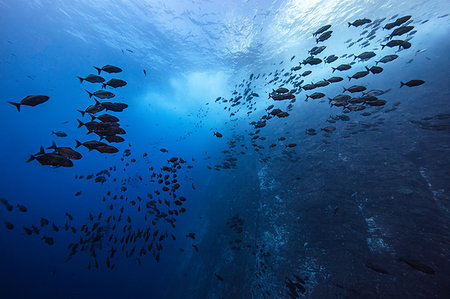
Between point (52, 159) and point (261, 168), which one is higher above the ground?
point (52, 159)

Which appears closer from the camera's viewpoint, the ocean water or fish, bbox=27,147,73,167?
fish, bbox=27,147,73,167

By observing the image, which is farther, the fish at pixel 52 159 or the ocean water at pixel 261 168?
the ocean water at pixel 261 168

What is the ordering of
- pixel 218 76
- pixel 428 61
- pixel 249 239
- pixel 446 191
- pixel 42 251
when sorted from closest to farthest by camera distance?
pixel 446 191, pixel 249 239, pixel 428 61, pixel 42 251, pixel 218 76

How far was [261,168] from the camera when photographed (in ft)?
61.1

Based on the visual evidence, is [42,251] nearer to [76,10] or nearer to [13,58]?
[13,58]

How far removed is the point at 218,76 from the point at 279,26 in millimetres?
18103

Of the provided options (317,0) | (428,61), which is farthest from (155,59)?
(428,61)

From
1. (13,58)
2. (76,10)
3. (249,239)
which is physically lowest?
(249,239)

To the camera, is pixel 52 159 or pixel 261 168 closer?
pixel 52 159

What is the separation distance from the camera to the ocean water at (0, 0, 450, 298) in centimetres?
751

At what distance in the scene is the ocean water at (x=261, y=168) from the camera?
7512 mm

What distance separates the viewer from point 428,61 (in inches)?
899

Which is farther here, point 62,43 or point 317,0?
point 62,43

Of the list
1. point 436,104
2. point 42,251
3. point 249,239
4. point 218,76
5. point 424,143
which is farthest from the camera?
point 218,76
